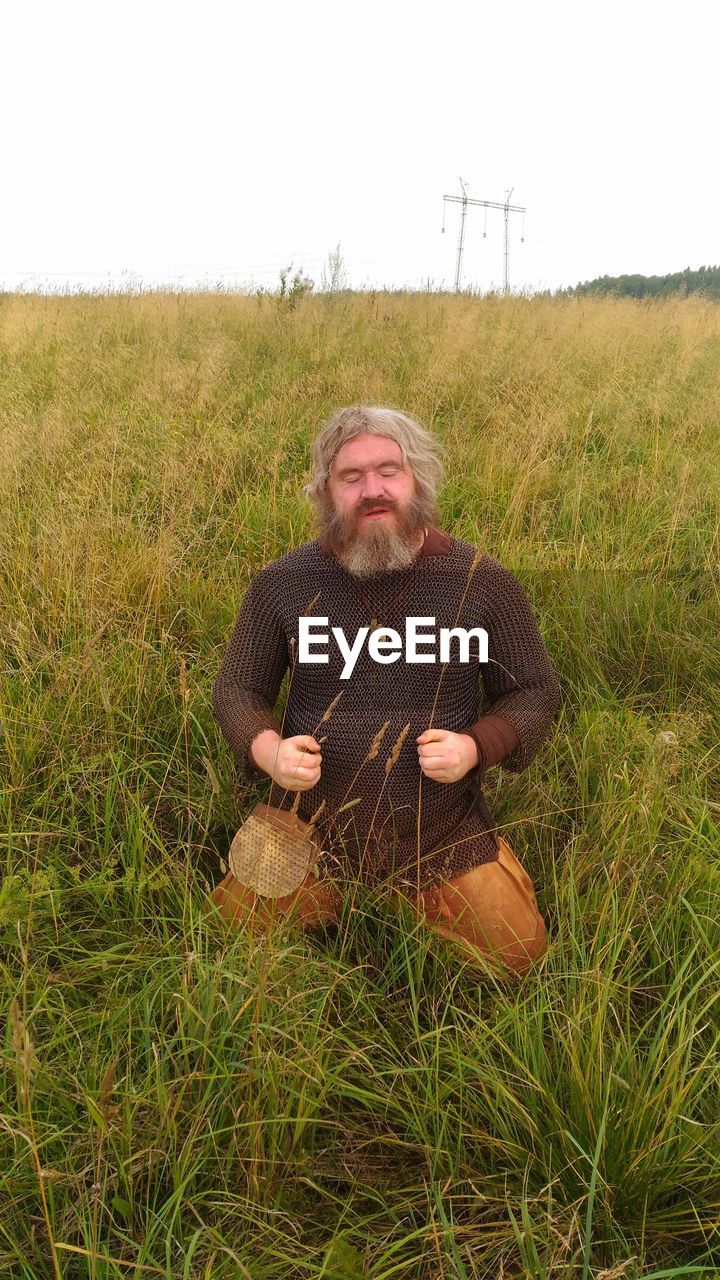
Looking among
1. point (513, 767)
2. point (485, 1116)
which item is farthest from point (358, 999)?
point (513, 767)

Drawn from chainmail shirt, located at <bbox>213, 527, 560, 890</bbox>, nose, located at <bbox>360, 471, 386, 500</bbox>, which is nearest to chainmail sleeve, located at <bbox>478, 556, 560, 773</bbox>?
chainmail shirt, located at <bbox>213, 527, 560, 890</bbox>

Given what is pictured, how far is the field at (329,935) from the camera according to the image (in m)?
1.31

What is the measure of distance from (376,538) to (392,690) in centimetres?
40

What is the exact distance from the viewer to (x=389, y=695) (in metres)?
2.05

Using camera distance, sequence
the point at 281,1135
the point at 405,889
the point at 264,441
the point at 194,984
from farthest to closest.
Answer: the point at 264,441 < the point at 405,889 < the point at 194,984 < the point at 281,1135

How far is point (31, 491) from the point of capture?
3693 millimetres

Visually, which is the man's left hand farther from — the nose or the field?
the nose

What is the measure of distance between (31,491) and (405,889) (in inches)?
108

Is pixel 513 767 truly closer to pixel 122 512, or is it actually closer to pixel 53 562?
pixel 53 562

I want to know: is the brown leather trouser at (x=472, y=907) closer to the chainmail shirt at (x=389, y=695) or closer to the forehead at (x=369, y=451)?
the chainmail shirt at (x=389, y=695)

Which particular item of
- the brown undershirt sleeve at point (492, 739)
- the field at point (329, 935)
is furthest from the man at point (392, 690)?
the field at point (329, 935)

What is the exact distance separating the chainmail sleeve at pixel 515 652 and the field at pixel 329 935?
297 mm
